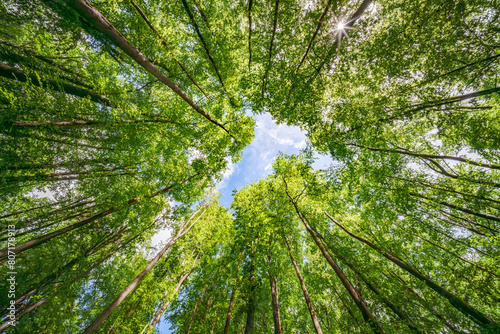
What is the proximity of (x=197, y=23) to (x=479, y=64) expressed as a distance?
299 inches

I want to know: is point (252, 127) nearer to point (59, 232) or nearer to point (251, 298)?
point (251, 298)

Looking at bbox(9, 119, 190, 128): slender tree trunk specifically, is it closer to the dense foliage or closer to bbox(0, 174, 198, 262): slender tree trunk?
the dense foliage

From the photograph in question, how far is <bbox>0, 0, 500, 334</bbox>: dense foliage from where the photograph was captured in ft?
12.4

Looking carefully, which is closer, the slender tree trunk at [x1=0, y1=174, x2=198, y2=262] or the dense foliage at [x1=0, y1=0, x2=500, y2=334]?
the dense foliage at [x1=0, y1=0, x2=500, y2=334]

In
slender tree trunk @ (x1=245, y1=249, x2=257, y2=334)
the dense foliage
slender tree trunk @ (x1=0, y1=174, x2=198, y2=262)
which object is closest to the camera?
the dense foliage

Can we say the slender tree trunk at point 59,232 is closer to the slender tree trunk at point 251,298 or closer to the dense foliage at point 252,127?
the dense foliage at point 252,127

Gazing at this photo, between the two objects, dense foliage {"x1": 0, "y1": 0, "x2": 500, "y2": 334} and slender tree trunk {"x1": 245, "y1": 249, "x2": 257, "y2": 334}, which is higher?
dense foliage {"x1": 0, "y1": 0, "x2": 500, "y2": 334}

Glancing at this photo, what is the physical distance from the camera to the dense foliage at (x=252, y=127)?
3787mm

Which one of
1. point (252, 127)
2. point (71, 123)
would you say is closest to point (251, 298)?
point (252, 127)

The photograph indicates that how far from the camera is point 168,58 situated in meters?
4.97

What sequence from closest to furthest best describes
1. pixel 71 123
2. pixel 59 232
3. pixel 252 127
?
pixel 71 123 → pixel 59 232 → pixel 252 127

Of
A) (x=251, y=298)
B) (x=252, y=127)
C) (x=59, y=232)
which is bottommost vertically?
(x=251, y=298)

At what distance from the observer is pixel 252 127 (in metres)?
6.95

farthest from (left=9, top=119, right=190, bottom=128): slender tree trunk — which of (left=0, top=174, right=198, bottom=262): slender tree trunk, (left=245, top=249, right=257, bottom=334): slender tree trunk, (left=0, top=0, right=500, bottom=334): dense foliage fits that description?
(left=245, top=249, right=257, bottom=334): slender tree trunk
